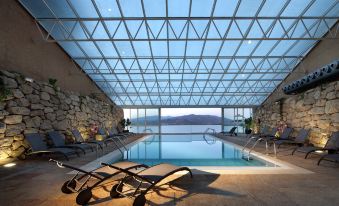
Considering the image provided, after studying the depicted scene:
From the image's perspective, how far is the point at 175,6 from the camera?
832 centimetres

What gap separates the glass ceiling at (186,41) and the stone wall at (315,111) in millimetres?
1926

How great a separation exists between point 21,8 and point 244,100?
15.8 meters

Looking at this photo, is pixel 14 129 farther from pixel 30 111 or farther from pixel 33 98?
pixel 33 98

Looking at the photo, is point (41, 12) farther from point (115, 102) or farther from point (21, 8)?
point (115, 102)

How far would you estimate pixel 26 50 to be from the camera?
787 cm

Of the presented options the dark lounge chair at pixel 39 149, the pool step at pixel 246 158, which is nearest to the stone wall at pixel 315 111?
the pool step at pixel 246 158

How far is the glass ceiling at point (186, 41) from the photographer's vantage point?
8.29 metres

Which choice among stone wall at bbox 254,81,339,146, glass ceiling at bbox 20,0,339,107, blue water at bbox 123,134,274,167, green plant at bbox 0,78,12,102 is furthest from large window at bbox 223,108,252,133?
green plant at bbox 0,78,12,102

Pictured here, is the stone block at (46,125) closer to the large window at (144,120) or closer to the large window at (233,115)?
the large window at (144,120)

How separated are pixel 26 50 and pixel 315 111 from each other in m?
10.4

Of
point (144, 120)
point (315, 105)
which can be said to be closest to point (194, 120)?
point (144, 120)

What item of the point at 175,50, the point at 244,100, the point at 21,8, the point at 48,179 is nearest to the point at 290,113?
the point at 175,50

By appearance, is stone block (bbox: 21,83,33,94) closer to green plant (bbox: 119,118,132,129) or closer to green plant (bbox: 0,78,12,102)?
green plant (bbox: 0,78,12,102)

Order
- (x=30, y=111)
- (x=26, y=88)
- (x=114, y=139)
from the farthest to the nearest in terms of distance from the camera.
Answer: (x=114, y=139) → (x=30, y=111) → (x=26, y=88)
